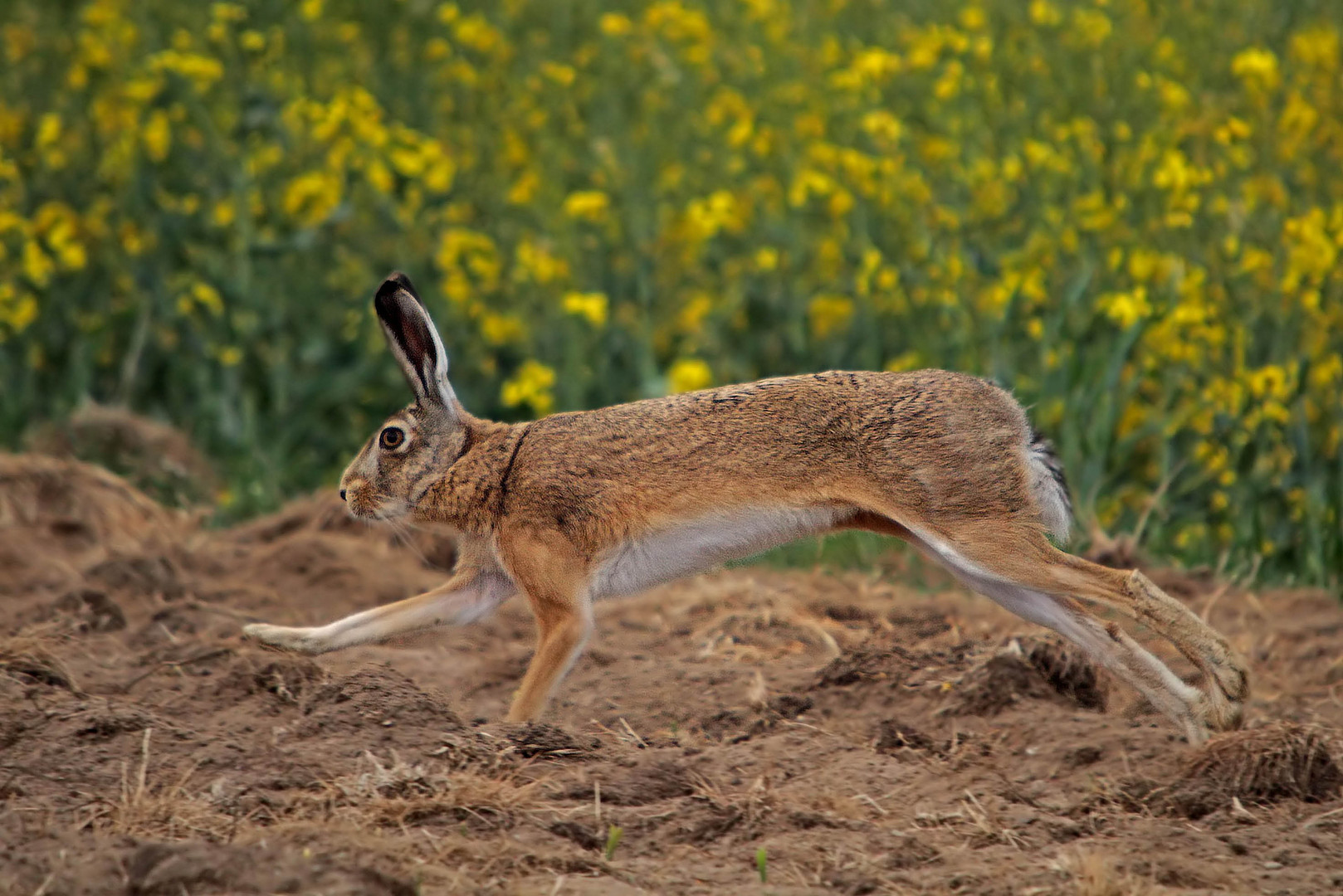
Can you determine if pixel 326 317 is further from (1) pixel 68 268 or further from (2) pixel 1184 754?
(2) pixel 1184 754

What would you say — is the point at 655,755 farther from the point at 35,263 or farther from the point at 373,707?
the point at 35,263

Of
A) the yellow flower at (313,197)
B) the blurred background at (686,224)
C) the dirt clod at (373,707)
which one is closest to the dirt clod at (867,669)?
the dirt clod at (373,707)

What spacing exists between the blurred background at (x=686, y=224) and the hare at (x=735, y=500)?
2.27 meters

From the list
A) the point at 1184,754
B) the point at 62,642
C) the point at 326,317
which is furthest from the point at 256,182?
the point at 1184,754

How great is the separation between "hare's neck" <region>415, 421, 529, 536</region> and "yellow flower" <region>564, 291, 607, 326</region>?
2.74 metres

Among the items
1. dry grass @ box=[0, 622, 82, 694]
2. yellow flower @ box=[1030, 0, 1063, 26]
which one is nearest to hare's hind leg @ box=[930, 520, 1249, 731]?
dry grass @ box=[0, 622, 82, 694]

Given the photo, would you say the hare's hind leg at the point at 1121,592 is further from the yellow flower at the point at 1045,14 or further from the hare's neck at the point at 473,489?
the yellow flower at the point at 1045,14

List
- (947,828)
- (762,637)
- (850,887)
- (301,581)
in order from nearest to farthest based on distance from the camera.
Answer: (850,887) < (947,828) < (762,637) < (301,581)

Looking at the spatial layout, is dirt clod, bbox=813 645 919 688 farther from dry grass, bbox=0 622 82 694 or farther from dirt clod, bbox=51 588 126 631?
dirt clod, bbox=51 588 126 631

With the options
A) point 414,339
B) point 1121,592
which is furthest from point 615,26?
point 1121,592

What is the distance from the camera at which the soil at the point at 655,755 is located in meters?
3.31

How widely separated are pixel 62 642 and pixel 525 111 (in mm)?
5047

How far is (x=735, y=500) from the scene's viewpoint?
4488mm

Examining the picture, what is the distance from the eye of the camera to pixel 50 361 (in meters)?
8.66
